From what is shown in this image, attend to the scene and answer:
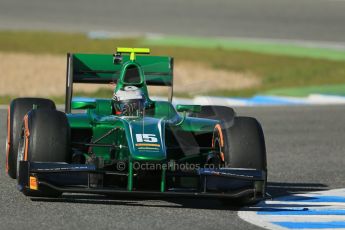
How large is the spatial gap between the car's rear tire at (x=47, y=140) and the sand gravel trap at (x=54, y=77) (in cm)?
1070

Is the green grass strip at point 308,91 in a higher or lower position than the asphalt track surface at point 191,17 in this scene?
lower

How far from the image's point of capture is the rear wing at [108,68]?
11.7 meters

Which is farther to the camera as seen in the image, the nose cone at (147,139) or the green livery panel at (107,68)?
the green livery panel at (107,68)

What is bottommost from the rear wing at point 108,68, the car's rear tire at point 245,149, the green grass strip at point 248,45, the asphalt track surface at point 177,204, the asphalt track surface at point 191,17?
the asphalt track surface at point 177,204

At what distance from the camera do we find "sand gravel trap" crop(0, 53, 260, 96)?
20766mm

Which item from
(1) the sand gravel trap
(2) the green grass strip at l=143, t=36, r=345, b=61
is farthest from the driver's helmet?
(2) the green grass strip at l=143, t=36, r=345, b=61

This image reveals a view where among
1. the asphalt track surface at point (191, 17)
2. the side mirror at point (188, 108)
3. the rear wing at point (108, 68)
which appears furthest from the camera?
the asphalt track surface at point (191, 17)

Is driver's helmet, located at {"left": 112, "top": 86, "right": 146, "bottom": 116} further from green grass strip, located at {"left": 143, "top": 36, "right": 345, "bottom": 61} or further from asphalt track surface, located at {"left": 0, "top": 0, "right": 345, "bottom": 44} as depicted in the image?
asphalt track surface, located at {"left": 0, "top": 0, "right": 345, "bottom": 44}

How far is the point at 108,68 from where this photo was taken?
11.8m

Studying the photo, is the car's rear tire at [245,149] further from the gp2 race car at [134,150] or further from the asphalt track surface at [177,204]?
the asphalt track surface at [177,204]

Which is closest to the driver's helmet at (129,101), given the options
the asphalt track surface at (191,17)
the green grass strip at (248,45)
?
the green grass strip at (248,45)

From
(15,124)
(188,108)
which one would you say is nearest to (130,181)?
(188,108)

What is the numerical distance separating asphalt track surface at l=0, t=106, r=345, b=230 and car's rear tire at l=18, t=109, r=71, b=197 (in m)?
0.29

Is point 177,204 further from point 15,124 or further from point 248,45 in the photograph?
point 248,45
